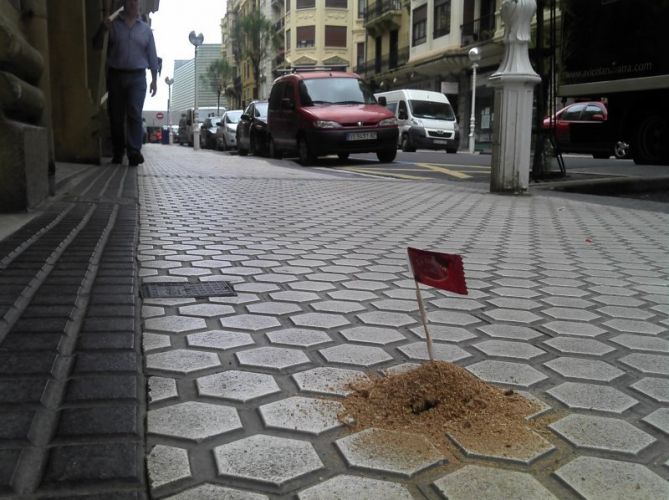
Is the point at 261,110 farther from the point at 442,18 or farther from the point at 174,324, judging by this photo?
the point at 442,18

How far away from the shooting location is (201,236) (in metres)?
5.00

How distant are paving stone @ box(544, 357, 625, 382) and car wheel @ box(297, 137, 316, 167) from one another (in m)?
11.9

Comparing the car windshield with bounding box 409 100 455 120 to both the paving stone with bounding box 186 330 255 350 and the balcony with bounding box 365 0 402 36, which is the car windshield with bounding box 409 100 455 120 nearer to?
the balcony with bounding box 365 0 402 36

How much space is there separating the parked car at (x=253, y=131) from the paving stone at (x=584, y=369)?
16174mm

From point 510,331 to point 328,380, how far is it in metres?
0.97

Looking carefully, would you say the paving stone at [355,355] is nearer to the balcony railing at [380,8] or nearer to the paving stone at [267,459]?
the paving stone at [267,459]

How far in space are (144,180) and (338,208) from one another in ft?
11.4

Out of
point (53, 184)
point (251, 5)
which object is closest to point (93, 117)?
point (53, 184)

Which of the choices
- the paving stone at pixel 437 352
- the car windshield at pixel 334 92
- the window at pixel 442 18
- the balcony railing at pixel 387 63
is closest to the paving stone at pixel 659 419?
the paving stone at pixel 437 352

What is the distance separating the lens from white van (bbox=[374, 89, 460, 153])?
2502 centimetres

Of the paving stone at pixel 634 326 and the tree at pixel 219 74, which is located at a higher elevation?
the tree at pixel 219 74

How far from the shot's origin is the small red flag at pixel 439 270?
1842 millimetres

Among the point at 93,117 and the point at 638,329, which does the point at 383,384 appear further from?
the point at 93,117

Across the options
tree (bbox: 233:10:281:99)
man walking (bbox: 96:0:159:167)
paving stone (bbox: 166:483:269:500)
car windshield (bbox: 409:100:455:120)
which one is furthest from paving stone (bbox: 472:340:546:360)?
tree (bbox: 233:10:281:99)
